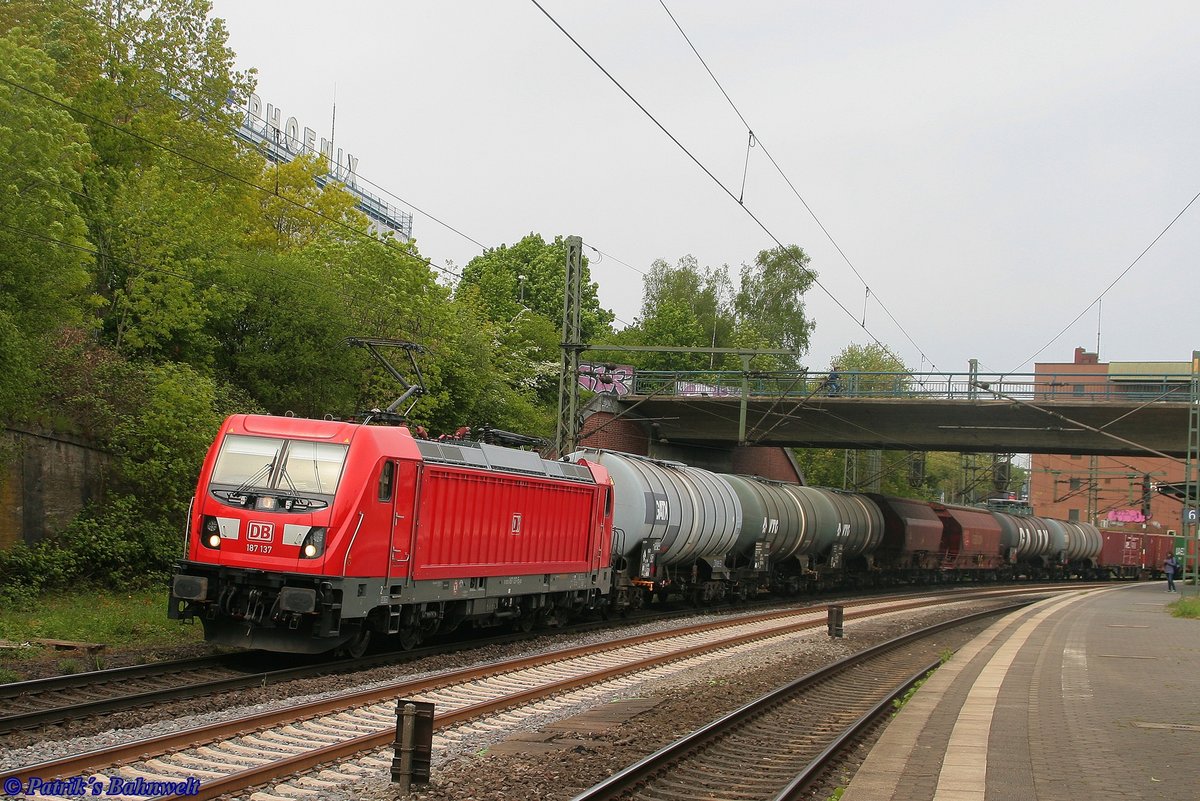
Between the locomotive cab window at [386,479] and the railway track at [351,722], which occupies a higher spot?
the locomotive cab window at [386,479]

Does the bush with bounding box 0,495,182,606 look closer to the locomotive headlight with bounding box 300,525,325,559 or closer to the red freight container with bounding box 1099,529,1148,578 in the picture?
the locomotive headlight with bounding box 300,525,325,559

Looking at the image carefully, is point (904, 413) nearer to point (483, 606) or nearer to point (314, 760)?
point (483, 606)

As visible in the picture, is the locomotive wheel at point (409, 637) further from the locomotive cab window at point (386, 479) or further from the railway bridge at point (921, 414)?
the railway bridge at point (921, 414)

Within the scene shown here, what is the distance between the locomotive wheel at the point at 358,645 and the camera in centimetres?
1523

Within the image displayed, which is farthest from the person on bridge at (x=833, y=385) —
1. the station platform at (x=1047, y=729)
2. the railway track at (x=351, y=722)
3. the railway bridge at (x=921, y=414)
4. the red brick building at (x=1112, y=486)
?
the red brick building at (x=1112, y=486)

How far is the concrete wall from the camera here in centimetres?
1967

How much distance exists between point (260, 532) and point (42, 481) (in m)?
9.14

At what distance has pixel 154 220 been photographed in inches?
1005

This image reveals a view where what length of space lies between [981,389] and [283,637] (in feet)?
102

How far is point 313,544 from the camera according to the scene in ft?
45.4

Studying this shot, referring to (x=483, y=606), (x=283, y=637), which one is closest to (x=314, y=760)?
(x=283, y=637)

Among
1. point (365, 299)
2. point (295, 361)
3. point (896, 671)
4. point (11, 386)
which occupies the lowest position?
point (896, 671)

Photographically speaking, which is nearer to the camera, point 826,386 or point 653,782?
point 653,782

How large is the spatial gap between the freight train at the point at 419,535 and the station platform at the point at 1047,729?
21.9 feet
